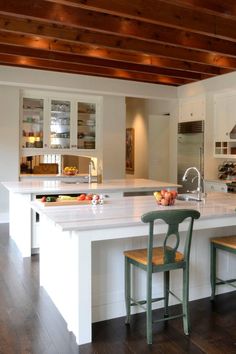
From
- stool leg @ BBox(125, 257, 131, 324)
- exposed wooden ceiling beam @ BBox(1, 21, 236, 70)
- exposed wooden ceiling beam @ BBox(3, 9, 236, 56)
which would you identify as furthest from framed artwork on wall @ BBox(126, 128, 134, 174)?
stool leg @ BBox(125, 257, 131, 324)

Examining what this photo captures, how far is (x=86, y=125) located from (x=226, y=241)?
15.6 feet

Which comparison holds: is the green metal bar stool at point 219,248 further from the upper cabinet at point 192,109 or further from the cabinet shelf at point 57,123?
the cabinet shelf at point 57,123

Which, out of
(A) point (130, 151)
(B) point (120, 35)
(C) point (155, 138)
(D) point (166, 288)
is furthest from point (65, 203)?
(A) point (130, 151)

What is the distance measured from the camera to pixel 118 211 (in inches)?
116

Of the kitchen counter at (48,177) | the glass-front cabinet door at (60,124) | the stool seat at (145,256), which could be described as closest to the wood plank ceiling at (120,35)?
the glass-front cabinet door at (60,124)

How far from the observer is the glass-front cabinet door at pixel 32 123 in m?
6.74

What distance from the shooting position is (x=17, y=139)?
256 inches

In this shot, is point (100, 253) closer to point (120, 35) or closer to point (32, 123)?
point (120, 35)

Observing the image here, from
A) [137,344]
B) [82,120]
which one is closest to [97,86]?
[82,120]

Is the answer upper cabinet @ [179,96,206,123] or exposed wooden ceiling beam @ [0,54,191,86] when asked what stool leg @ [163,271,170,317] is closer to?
exposed wooden ceiling beam @ [0,54,191,86]

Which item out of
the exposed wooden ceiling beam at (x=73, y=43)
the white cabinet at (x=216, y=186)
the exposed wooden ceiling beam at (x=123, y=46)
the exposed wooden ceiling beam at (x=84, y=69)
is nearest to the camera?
the exposed wooden ceiling beam at (x=73, y=43)

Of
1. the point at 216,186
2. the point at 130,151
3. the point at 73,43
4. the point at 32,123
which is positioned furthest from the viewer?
the point at 130,151

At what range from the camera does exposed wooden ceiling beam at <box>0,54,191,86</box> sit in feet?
18.6

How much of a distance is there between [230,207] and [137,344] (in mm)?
1419
